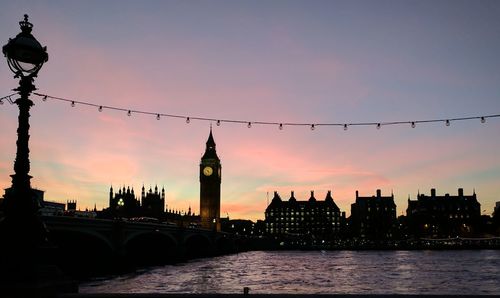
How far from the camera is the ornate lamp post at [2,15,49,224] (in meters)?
9.25

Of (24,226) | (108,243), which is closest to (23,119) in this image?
(24,226)

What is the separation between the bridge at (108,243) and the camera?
6323 cm

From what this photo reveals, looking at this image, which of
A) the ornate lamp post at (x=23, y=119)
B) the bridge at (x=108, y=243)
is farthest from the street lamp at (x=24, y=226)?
the bridge at (x=108, y=243)

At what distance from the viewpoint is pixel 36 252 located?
364 inches

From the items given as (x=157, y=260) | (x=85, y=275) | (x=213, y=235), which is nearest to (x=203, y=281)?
(x=85, y=275)

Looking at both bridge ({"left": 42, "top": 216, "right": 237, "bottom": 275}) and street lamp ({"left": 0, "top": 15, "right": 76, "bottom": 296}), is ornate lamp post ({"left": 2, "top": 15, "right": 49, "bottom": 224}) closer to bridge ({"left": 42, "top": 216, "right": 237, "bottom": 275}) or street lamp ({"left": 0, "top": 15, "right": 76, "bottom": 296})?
street lamp ({"left": 0, "top": 15, "right": 76, "bottom": 296})

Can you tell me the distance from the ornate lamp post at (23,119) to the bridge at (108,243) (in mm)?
30185

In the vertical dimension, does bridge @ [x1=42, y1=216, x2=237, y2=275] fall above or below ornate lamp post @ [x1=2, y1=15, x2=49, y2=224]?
below

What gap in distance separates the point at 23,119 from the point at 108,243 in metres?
63.9

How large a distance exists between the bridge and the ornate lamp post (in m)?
30.2

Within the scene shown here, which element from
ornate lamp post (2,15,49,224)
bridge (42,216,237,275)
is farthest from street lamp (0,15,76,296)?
bridge (42,216,237,275)

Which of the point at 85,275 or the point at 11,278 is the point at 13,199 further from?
the point at 85,275

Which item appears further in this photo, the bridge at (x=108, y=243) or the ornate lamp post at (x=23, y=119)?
the bridge at (x=108, y=243)

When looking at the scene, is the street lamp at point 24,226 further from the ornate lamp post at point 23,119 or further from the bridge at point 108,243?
the bridge at point 108,243
